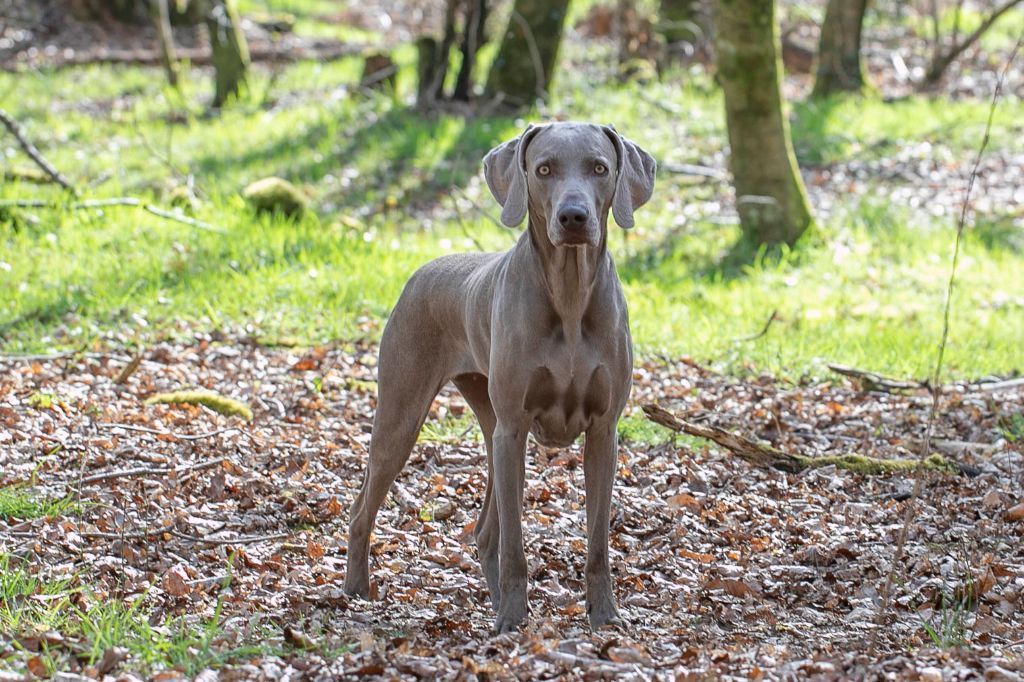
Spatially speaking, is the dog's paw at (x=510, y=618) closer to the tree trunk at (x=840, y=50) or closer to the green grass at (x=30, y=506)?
the green grass at (x=30, y=506)

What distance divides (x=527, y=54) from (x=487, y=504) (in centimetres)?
961

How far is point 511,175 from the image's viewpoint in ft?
14.1

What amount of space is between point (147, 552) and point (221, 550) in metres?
0.30

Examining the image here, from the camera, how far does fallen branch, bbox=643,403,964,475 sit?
5852 millimetres

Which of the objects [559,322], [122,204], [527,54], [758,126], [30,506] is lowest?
[30,506]

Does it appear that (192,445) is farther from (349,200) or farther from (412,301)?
(349,200)

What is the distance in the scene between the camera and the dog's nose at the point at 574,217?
3.88 metres

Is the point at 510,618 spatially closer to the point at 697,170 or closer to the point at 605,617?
the point at 605,617

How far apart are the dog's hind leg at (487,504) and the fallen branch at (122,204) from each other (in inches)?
212

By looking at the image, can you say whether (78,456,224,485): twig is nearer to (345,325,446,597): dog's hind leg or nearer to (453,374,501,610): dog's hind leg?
(345,325,446,597): dog's hind leg

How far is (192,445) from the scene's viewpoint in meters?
6.27

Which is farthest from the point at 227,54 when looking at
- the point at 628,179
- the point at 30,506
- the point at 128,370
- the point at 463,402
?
the point at 628,179

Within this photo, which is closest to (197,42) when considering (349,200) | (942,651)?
(349,200)

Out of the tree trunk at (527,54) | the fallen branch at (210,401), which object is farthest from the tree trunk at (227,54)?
the fallen branch at (210,401)
